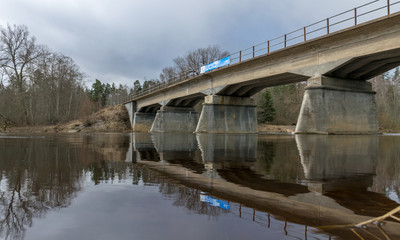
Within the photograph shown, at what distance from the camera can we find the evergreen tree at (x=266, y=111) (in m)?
70.0

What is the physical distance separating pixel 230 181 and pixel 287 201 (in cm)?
129

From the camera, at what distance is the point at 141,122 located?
178 ft

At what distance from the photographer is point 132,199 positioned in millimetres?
3170

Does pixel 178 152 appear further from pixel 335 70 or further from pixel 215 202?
pixel 335 70

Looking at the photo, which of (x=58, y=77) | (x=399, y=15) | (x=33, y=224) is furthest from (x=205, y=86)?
(x=58, y=77)

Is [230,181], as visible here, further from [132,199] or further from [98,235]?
[98,235]

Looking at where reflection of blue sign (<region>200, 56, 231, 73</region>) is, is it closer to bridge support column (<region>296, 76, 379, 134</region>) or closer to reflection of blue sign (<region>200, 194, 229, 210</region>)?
bridge support column (<region>296, 76, 379, 134</region>)

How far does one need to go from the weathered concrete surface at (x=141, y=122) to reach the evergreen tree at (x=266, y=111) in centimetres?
3026

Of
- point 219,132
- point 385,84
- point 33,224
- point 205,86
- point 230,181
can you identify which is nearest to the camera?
point 33,224

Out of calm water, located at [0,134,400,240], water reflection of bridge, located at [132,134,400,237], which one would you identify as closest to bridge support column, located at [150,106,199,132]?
water reflection of bridge, located at [132,134,400,237]

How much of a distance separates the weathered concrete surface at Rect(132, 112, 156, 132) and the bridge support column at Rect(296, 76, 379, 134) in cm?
4031

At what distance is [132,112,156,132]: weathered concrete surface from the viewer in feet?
177

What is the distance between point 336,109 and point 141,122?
42.4 metres

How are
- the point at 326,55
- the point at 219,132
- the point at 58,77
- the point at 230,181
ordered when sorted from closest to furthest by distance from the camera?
1. the point at 230,181
2. the point at 326,55
3. the point at 219,132
4. the point at 58,77
